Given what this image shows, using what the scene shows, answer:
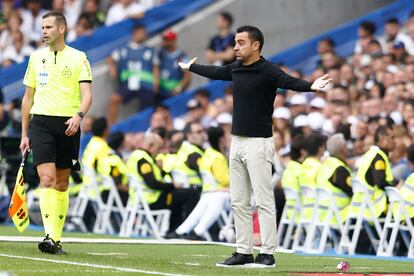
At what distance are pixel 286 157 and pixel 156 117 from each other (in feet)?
14.5

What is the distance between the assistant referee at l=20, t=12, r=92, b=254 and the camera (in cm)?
1379

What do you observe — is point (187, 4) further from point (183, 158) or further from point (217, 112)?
point (183, 158)

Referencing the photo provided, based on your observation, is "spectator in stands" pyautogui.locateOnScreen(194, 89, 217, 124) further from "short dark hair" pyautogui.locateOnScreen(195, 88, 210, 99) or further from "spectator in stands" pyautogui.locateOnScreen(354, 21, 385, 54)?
"spectator in stands" pyautogui.locateOnScreen(354, 21, 385, 54)

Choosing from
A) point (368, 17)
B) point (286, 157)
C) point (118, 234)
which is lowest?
point (118, 234)

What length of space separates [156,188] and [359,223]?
12.9 feet

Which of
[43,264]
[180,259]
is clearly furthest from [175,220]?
[43,264]

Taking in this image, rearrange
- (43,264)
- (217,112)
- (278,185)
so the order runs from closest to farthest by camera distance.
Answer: (43,264), (278,185), (217,112)

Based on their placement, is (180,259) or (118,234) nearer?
(180,259)

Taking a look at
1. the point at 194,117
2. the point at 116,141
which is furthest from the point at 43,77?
the point at 194,117

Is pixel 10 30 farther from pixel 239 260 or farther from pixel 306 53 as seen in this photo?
pixel 239 260

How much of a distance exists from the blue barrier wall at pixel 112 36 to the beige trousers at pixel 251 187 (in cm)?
1369

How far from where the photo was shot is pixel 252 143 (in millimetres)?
12852

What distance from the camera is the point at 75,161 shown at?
1396 cm

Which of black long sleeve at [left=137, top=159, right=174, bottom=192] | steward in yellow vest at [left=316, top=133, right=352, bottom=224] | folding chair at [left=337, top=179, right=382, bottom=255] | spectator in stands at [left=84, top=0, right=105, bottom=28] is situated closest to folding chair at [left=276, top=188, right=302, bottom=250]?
steward in yellow vest at [left=316, top=133, right=352, bottom=224]
